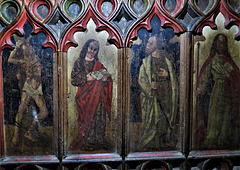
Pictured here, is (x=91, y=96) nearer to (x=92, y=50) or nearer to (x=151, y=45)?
(x=92, y=50)

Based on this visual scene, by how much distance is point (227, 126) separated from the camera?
378 cm

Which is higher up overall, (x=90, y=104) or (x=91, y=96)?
(x=91, y=96)

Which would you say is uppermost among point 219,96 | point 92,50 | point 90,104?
point 92,50

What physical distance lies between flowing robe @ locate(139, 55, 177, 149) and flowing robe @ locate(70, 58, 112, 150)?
0.54 metres

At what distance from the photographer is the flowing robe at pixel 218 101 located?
3705 mm

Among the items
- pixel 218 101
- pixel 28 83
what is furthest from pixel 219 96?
pixel 28 83

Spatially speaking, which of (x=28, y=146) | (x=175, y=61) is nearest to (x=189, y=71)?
(x=175, y=61)

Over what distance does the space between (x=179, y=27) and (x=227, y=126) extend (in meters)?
1.68

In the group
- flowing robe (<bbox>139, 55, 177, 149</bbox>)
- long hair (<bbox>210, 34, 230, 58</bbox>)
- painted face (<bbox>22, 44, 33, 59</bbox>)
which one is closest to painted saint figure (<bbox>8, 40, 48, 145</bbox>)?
painted face (<bbox>22, 44, 33, 59</bbox>)

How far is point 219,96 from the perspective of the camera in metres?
3.74

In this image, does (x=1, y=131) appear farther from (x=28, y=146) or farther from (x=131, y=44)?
(x=131, y=44)

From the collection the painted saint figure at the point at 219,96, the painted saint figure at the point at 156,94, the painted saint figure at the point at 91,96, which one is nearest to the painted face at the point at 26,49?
the painted saint figure at the point at 91,96

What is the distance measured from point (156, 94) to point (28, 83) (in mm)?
1899

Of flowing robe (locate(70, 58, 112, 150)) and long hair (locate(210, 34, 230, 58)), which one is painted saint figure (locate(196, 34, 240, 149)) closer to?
long hair (locate(210, 34, 230, 58))
